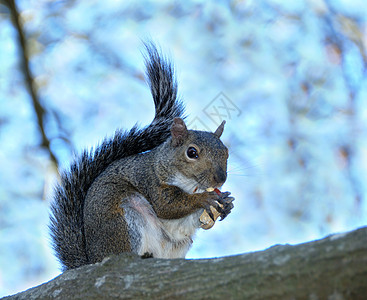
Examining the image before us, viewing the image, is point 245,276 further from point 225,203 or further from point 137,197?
point 137,197

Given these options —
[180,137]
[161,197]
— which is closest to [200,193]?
[161,197]

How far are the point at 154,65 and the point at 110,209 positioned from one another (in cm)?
137

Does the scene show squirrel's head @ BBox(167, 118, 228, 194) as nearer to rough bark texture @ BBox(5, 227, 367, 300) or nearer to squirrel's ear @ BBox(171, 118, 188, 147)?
squirrel's ear @ BBox(171, 118, 188, 147)

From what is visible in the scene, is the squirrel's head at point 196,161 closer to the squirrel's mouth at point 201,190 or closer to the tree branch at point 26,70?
the squirrel's mouth at point 201,190

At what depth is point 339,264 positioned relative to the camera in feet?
5.14

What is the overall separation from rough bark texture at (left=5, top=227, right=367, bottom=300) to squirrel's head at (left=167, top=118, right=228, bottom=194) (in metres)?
1.05

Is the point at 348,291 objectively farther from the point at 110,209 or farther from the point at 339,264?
the point at 110,209

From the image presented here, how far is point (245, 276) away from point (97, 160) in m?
2.18

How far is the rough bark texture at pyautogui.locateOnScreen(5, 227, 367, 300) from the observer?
61.4 inches

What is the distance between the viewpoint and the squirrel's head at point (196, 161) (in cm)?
328

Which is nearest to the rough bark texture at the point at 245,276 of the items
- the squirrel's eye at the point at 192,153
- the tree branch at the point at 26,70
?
the squirrel's eye at the point at 192,153

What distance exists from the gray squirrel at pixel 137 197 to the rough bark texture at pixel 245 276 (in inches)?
32.2

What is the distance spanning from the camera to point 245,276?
69.1 inches

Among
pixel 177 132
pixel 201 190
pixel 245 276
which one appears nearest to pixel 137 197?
pixel 201 190
